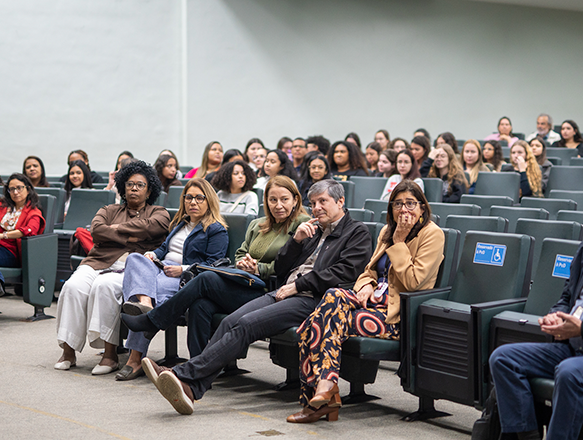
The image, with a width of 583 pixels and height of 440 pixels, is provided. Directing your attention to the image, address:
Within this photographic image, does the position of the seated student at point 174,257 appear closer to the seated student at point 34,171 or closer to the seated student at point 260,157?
the seated student at point 34,171

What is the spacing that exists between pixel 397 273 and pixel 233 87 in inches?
319

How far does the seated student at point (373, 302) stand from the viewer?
2.71 m

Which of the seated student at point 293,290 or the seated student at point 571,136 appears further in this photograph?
the seated student at point 571,136

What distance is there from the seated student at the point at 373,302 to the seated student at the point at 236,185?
1.85m

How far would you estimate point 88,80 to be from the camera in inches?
371

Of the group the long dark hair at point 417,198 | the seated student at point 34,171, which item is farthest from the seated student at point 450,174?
the seated student at point 34,171

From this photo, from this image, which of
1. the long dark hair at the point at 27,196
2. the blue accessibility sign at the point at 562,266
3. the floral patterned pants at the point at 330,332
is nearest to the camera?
the blue accessibility sign at the point at 562,266

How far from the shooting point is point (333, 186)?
10.3 ft

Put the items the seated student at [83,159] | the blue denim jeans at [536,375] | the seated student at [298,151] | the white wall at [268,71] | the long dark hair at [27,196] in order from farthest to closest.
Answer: the white wall at [268,71] → the seated student at [298,151] → the seated student at [83,159] → the long dark hair at [27,196] → the blue denim jeans at [536,375]

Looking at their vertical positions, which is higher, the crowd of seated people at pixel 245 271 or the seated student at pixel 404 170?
the seated student at pixel 404 170

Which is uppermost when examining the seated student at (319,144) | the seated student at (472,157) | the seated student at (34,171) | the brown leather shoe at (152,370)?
the seated student at (319,144)

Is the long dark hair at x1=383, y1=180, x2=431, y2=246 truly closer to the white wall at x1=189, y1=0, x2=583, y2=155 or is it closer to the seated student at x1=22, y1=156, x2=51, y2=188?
the seated student at x1=22, y1=156, x2=51, y2=188

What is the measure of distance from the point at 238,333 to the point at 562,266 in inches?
50.2

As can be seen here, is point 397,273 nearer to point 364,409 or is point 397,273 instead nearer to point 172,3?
point 364,409
